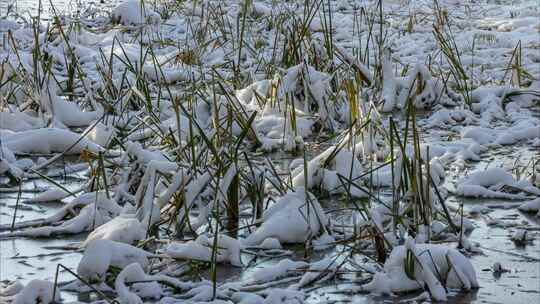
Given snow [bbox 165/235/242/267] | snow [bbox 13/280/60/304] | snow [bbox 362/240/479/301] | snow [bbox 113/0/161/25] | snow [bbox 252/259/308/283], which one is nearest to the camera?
snow [bbox 13/280/60/304]

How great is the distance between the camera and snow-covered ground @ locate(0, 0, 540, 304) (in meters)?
3.36

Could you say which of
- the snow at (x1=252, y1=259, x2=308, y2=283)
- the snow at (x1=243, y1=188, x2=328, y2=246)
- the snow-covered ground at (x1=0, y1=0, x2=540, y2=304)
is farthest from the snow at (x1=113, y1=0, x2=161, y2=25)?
the snow at (x1=252, y1=259, x2=308, y2=283)

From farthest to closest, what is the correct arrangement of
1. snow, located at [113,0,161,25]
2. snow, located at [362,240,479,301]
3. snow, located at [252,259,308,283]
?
snow, located at [113,0,161,25] → snow, located at [252,259,308,283] → snow, located at [362,240,479,301]

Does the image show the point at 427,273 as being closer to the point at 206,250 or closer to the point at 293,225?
the point at 293,225

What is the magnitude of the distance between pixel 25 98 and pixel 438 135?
104 inches

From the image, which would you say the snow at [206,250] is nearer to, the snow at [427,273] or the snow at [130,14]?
the snow at [427,273]

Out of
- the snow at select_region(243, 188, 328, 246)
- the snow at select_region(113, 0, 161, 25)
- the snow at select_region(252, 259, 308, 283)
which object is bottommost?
the snow at select_region(252, 259, 308, 283)

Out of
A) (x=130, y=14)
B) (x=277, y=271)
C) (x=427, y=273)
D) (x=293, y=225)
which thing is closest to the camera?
(x=427, y=273)

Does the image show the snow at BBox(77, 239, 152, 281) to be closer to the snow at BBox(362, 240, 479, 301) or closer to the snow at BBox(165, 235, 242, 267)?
the snow at BBox(165, 235, 242, 267)

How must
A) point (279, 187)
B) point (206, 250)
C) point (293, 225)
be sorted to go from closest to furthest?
point (206, 250) < point (293, 225) < point (279, 187)

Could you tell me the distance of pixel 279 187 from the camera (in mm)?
4270

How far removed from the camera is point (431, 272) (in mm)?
3309

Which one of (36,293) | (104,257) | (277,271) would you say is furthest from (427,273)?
(36,293)

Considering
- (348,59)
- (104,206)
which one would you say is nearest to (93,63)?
(348,59)
